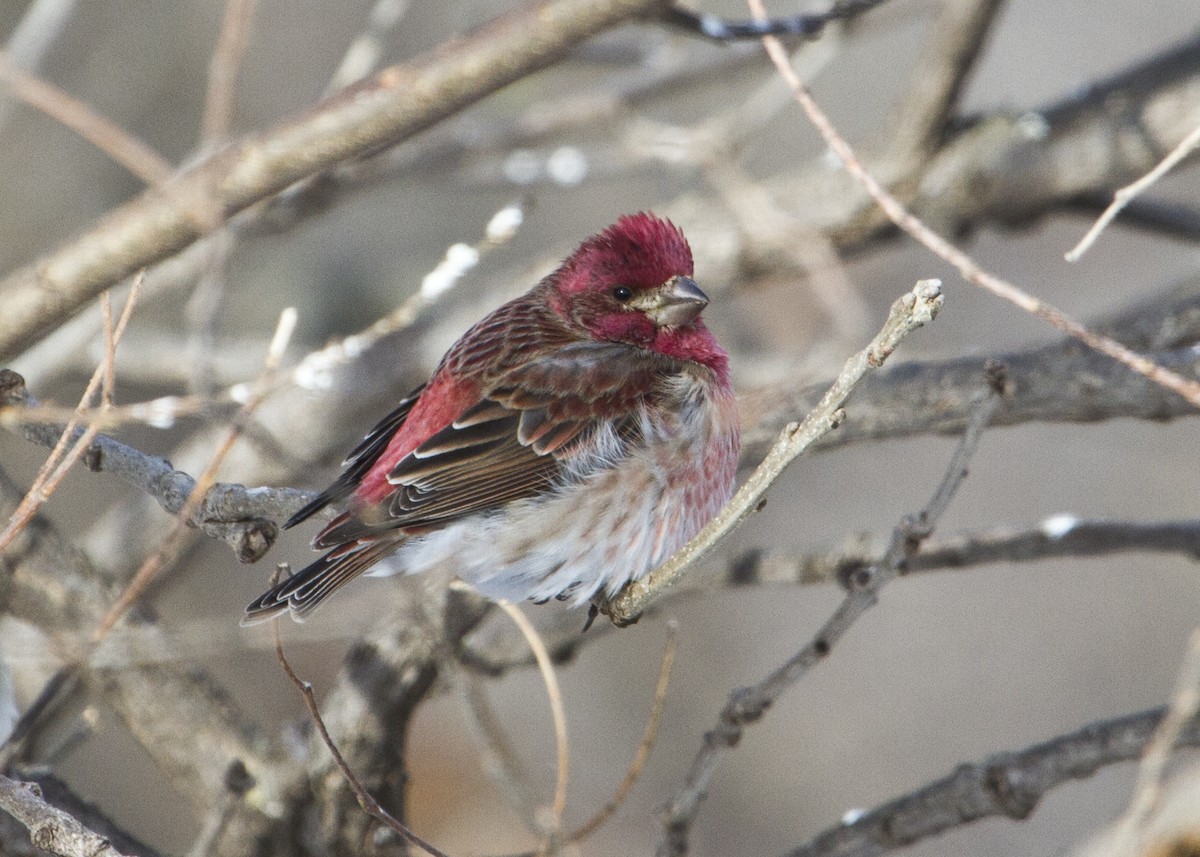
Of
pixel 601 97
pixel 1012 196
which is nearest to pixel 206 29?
pixel 601 97

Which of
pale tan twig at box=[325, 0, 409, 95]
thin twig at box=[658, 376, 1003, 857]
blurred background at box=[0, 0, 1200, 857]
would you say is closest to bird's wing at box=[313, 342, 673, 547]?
thin twig at box=[658, 376, 1003, 857]

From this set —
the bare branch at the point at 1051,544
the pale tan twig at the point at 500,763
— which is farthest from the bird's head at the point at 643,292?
the pale tan twig at the point at 500,763

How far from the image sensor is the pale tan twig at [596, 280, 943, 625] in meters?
2.39

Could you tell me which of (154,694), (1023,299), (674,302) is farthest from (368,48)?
(1023,299)

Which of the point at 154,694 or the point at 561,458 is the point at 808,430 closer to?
the point at 561,458

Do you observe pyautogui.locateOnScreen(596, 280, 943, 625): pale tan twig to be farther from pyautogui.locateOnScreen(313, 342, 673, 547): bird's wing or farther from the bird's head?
the bird's head

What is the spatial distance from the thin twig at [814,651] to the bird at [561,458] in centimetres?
58

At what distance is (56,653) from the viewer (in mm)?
3559

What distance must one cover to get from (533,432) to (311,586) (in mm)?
839

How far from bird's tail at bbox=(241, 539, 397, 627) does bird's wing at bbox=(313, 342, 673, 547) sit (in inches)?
8.3

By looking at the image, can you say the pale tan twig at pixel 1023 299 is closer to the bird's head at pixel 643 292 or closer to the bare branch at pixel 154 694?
the bird's head at pixel 643 292

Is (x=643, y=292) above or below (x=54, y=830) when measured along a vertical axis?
above

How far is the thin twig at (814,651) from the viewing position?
3.34m

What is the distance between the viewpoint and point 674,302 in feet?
14.0
